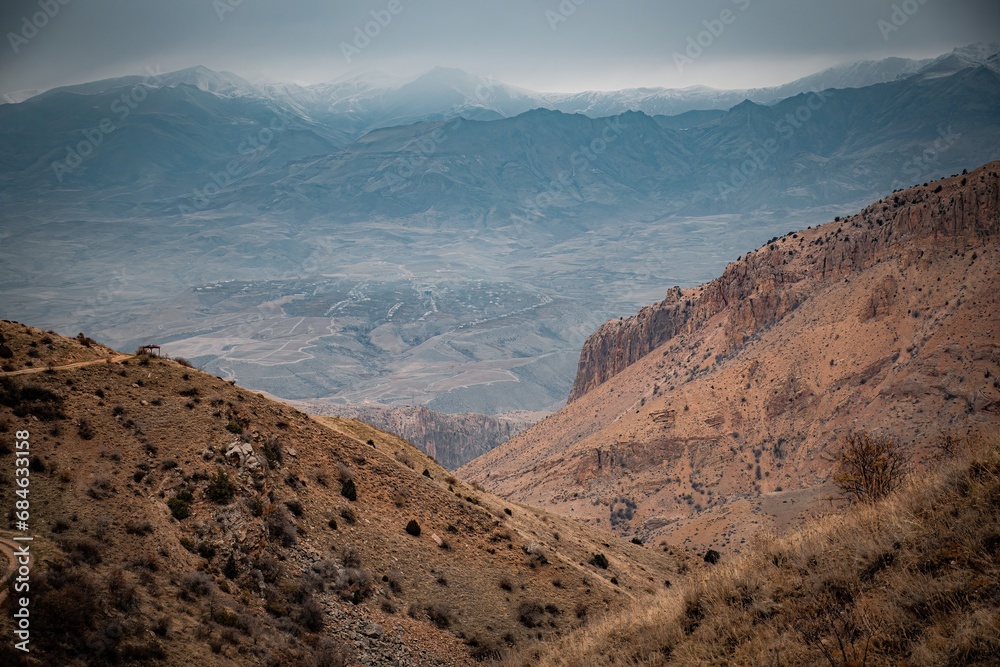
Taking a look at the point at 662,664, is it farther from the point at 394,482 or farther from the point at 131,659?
the point at 394,482

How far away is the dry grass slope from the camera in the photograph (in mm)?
12852

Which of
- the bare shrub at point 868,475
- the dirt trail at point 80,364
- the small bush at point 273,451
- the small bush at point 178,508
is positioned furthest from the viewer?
the small bush at point 273,451

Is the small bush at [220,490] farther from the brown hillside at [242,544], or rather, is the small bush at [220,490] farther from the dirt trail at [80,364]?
the dirt trail at [80,364]

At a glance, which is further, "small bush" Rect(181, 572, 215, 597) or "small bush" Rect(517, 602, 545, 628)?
"small bush" Rect(517, 602, 545, 628)

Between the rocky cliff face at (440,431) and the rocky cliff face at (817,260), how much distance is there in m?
58.2

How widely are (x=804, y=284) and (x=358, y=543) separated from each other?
78214 millimetres

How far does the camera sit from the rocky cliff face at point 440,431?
553ft

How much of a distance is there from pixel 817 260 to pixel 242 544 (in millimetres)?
85945

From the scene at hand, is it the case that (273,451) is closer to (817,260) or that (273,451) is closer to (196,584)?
(196,584)

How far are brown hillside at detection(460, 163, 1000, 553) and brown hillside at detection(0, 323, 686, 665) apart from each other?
32.8 m

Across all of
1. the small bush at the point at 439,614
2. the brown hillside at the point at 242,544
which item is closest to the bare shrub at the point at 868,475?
the brown hillside at the point at 242,544

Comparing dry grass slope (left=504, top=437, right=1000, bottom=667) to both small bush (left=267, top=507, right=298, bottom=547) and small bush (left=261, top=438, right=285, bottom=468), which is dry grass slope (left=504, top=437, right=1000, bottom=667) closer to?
small bush (left=267, top=507, right=298, bottom=547)

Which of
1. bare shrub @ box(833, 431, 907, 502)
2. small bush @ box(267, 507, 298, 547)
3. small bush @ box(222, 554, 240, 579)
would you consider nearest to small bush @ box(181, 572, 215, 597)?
small bush @ box(222, 554, 240, 579)

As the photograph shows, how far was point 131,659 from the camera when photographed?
19.5m
